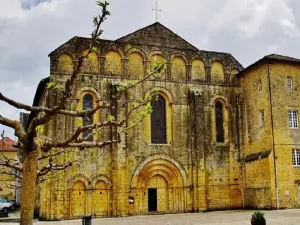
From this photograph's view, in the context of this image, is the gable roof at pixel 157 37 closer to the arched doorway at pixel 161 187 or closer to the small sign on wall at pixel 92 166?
the arched doorway at pixel 161 187

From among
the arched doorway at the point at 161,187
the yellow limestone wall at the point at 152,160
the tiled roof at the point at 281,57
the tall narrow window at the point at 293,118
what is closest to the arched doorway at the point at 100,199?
the yellow limestone wall at the point at 152,160

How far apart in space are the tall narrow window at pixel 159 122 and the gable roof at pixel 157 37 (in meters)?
4.44

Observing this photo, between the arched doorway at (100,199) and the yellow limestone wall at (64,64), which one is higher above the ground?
the yellow limestone wall at (64,64)

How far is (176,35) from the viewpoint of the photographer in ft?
112

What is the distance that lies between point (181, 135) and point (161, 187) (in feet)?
13.8

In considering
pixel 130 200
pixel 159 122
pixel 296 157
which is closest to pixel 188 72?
pixel 159 122

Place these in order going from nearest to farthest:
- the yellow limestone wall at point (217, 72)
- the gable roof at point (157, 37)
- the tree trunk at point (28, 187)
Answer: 1. the tree trunk at point (28, 187)
2. the gable roof at point (157, 37)
3. the yellow limestone wall at point (217, 72)

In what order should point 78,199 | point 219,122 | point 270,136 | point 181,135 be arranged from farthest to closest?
1. point 219,122
2. point 181,135
3. point 270,136
4. point 78,199

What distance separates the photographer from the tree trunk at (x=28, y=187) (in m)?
9.16

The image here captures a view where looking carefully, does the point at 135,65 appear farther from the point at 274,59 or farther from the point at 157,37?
the point at 274,59

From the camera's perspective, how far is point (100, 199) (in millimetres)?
29906

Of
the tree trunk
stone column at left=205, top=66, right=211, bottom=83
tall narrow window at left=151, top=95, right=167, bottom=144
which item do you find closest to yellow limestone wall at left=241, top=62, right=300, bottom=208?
stone column at left=205, top=66, right=211, bottom=83

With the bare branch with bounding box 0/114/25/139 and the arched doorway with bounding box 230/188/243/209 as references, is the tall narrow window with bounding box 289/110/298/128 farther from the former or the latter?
the bare branch with bounding box 0/114/25/139

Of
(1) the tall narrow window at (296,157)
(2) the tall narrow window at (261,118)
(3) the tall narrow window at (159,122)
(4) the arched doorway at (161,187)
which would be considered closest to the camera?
(1) the tall narrow window at (296,157)
